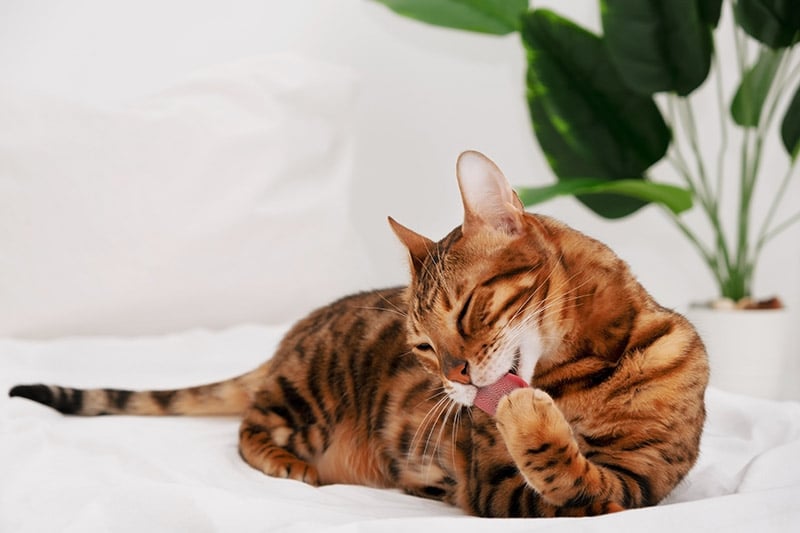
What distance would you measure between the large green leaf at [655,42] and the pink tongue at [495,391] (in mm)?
1382

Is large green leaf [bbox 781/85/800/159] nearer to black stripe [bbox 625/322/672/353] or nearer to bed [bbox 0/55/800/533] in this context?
bed [bbox 0/55/800/533]

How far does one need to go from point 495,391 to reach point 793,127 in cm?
167

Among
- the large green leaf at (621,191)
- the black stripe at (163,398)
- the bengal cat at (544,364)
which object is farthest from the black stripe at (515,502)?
the large green leaf at (621,191)

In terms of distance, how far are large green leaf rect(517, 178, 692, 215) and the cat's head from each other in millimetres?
952

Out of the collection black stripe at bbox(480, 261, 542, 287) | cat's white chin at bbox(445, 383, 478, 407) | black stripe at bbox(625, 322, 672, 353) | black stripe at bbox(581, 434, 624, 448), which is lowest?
black stripe at bbox(581, 434, 624, 448)

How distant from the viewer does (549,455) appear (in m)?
0.80

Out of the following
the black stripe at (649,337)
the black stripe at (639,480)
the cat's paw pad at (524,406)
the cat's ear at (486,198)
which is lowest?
the black stripe at (639,480)

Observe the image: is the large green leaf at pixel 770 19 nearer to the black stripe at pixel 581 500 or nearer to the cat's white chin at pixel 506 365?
the cat's white chin at pixel 506 365

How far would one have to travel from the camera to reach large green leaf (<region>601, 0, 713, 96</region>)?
1.98m

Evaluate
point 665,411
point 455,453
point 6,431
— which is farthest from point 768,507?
point 6,431

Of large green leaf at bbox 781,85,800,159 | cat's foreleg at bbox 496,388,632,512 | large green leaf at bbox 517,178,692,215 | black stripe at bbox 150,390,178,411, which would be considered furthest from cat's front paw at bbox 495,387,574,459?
large green leaf at bbox 781,85,800,159

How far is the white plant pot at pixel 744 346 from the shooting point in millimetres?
2227

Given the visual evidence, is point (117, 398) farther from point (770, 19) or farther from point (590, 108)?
point (770, 19)

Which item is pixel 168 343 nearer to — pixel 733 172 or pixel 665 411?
pixel 665 411
